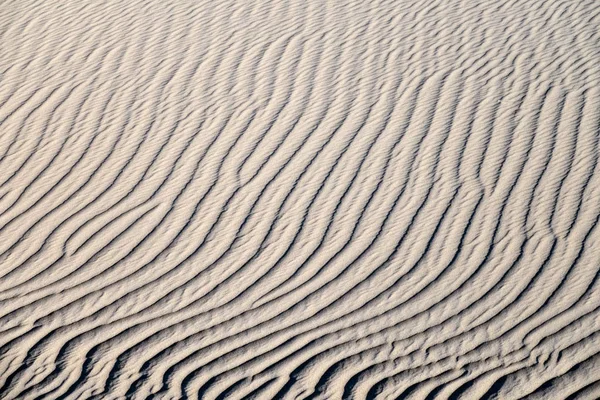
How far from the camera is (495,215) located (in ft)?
19.1

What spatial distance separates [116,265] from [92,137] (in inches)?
78.2

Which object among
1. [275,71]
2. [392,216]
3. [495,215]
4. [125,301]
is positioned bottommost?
[495,215]

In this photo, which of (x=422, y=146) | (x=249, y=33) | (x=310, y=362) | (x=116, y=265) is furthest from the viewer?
(x=249, y=33)

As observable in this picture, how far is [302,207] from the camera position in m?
6.04

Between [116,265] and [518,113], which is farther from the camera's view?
[518,113]

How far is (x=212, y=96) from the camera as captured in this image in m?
7.63

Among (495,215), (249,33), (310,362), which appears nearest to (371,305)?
(310,362)

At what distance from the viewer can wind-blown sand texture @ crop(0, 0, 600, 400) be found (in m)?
4.68

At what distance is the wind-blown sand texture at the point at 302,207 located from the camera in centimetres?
468

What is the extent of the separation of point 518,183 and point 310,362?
8.54 feet

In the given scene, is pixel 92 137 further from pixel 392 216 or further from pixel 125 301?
pixel 392 216

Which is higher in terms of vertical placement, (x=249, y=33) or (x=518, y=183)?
(x=249, y=33)

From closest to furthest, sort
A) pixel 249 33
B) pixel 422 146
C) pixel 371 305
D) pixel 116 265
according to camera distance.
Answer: pixel 371 305 < pixel 116 265 < pixel 422 146 < pixel 249 33

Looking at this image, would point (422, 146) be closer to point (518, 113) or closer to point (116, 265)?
point (518, 113)
